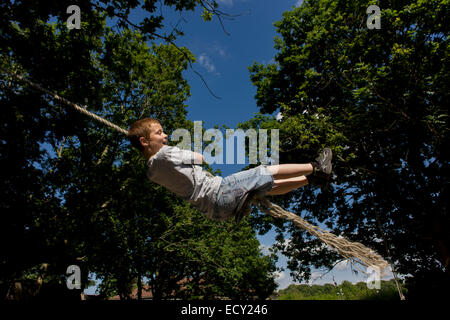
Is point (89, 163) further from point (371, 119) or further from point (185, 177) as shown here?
point (371, 119)

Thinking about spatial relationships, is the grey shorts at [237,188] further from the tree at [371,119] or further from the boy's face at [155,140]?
the tree at [371,119]

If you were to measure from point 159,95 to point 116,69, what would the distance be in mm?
4812

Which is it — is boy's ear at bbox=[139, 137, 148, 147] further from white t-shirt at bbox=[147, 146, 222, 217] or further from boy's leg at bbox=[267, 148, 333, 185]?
boy's leg at bbox=[267, 148, 333, 185]

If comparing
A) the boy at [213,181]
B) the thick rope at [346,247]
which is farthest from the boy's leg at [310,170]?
the thick rope at [346,247]

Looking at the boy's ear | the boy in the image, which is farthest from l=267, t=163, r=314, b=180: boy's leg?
the boy's ear

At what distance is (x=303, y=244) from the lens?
35.6 feet

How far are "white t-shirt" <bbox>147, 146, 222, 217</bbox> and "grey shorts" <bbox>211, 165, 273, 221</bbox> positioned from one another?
0.27ft

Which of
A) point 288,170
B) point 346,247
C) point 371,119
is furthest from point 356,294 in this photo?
point 288,170

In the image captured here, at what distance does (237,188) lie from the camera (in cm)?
266

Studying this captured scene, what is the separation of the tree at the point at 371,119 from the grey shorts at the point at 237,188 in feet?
15.6

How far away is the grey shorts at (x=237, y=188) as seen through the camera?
2646mm

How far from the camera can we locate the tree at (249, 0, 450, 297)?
6921mm
